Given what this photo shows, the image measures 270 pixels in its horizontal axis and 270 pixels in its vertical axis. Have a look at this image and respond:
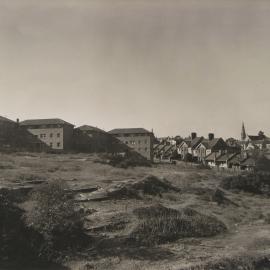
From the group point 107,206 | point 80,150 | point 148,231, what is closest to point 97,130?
point 80,150

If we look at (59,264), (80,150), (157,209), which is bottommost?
(59,264)

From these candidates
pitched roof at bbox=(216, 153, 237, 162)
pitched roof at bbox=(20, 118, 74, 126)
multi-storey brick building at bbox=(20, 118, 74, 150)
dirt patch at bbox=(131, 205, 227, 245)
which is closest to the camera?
dirt patch at bbox=(131, 205, 227, 245)

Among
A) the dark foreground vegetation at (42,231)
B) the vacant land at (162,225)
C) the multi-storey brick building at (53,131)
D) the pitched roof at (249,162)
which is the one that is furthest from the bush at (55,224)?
the multi-storey brick building at (53,131)

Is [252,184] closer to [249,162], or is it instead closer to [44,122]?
[249,162]

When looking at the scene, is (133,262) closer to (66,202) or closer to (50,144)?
(66,202)

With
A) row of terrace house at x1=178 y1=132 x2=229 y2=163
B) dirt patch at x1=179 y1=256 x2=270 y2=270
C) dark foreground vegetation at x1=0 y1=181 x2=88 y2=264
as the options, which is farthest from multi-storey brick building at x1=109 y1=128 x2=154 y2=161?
dirt patch at x1=179 y1=256 x2=270 y2=270

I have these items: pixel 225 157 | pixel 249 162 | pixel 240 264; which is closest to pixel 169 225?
pixel 240 264

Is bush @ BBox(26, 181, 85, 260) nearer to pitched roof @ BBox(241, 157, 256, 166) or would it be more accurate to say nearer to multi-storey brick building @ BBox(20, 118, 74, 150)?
pitched roof @ BBox(241, 157, 256, 166)
